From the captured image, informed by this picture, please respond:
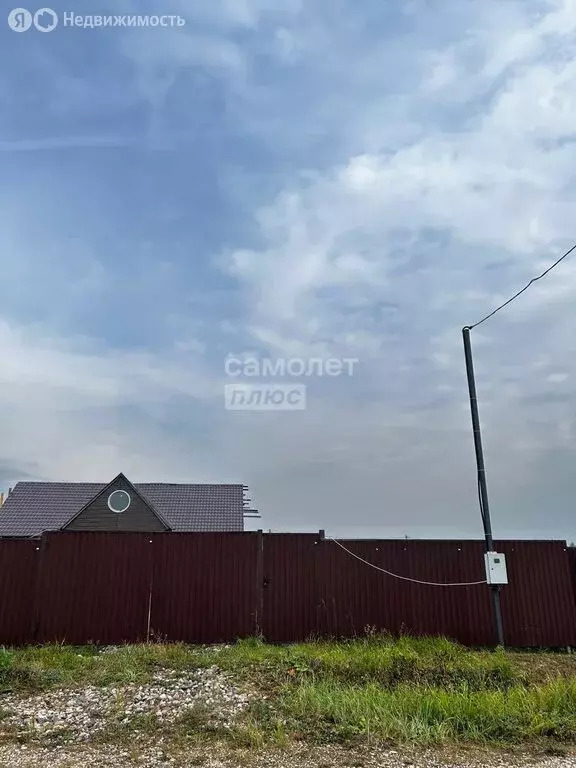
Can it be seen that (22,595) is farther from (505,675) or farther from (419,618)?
(505,675)

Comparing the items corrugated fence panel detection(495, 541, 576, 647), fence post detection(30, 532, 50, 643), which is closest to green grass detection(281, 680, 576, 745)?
corrugated fence panel detection(495, 541, 576, 647)

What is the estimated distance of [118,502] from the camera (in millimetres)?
19406

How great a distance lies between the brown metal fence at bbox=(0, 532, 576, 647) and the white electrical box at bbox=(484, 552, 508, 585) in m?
0.71

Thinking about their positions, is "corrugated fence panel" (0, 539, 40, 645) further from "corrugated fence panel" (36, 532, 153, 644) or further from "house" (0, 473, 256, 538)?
"house" (0, 473, 256, 538)

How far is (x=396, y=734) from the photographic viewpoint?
189 inches

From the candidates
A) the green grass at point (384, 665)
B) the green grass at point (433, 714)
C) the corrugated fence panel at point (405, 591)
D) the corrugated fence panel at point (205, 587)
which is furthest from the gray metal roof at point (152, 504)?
the green grass at point (433, 714)

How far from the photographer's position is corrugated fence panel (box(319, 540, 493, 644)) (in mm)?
9242

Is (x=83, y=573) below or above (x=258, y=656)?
above

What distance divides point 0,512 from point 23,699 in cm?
1694

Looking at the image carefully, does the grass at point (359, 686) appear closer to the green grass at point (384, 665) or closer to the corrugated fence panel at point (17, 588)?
the green grass at point (384, 665)

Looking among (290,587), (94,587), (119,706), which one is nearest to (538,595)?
(290,587)

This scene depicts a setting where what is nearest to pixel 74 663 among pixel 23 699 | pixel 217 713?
pixel 23 699

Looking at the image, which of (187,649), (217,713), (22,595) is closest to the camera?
(217,713)

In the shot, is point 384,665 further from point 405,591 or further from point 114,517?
point 114,517
